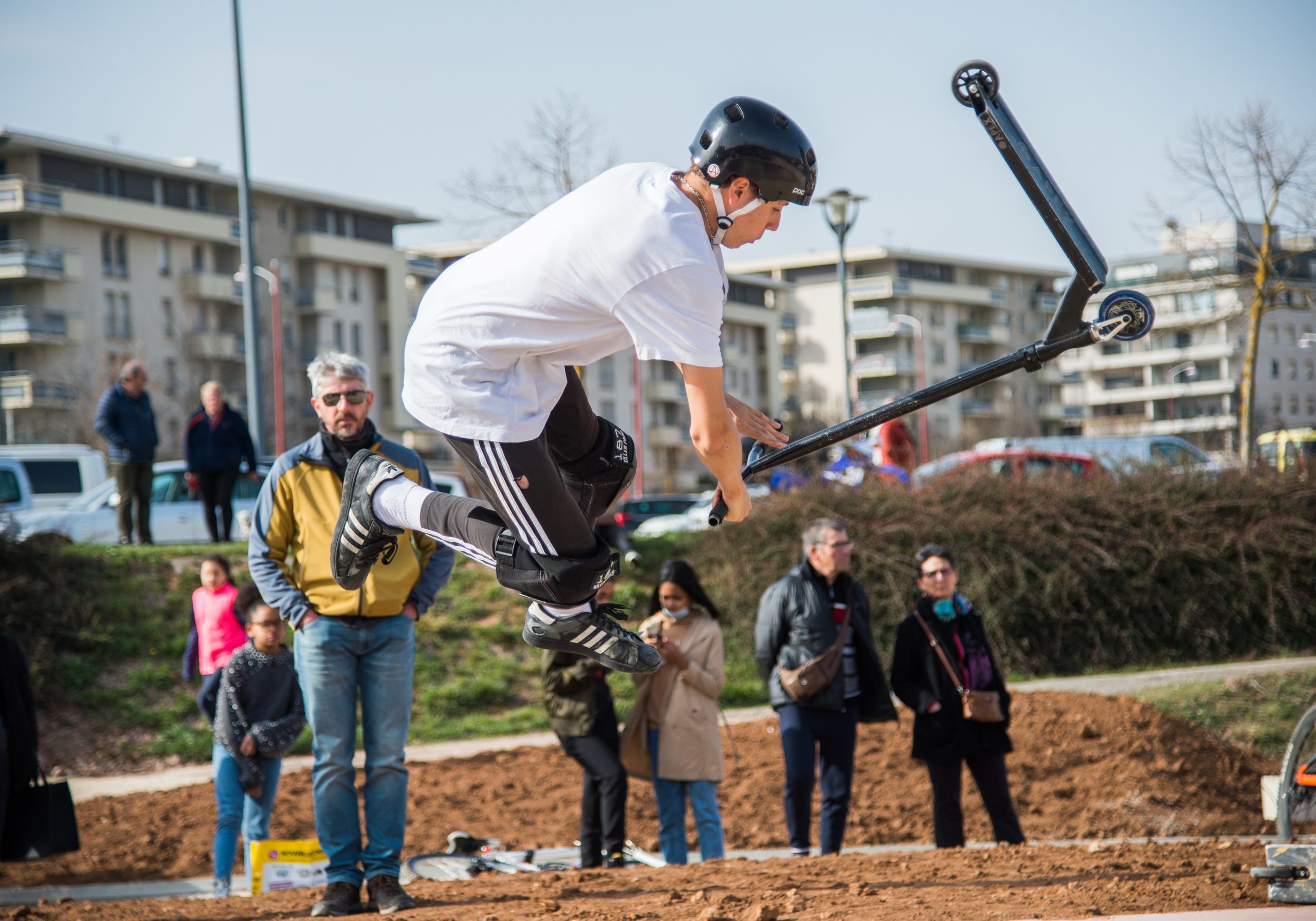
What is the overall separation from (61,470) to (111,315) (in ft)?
123

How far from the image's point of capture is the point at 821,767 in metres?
7.76

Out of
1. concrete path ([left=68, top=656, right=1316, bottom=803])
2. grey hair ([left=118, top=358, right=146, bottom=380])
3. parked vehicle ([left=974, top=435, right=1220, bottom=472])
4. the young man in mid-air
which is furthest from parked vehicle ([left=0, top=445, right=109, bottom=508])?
the young man in mid-air

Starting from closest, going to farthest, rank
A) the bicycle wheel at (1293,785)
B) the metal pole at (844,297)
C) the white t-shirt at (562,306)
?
1. the white t-shirt at (562,306)
2. the bicycle wheel at (1293,785)
3. the metal pole at (844,297)

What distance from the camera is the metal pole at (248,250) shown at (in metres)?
20.4

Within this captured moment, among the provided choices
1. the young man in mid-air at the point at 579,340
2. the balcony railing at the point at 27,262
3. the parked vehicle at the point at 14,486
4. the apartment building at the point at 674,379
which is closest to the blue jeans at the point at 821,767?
the young man in mid-air at the point at 579,340

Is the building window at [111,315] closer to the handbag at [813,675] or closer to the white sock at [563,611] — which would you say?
the handbag at [813,675]

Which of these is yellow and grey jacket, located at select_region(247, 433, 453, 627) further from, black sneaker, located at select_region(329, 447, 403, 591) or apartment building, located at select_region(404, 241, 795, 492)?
apartment building, located at select_region(404, 241, 795, 492)

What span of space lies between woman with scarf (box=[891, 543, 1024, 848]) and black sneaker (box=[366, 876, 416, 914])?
330cm

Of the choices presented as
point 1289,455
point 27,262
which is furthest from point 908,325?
point 1289,455

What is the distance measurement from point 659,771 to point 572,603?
396cm

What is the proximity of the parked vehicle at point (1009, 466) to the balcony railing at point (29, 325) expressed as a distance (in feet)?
159

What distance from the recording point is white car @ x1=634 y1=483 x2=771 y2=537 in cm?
1711

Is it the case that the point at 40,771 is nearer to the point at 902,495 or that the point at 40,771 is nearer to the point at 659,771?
the point at 659,771

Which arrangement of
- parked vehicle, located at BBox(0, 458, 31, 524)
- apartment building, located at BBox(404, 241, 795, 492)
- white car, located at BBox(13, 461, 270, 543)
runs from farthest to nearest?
apartment building, located at BBox(404, 241, 795, 492) → parked vehicle, located at BBox(0, 458, 31, 524) → white car, located at BBox(13, 461, 270, 543)
